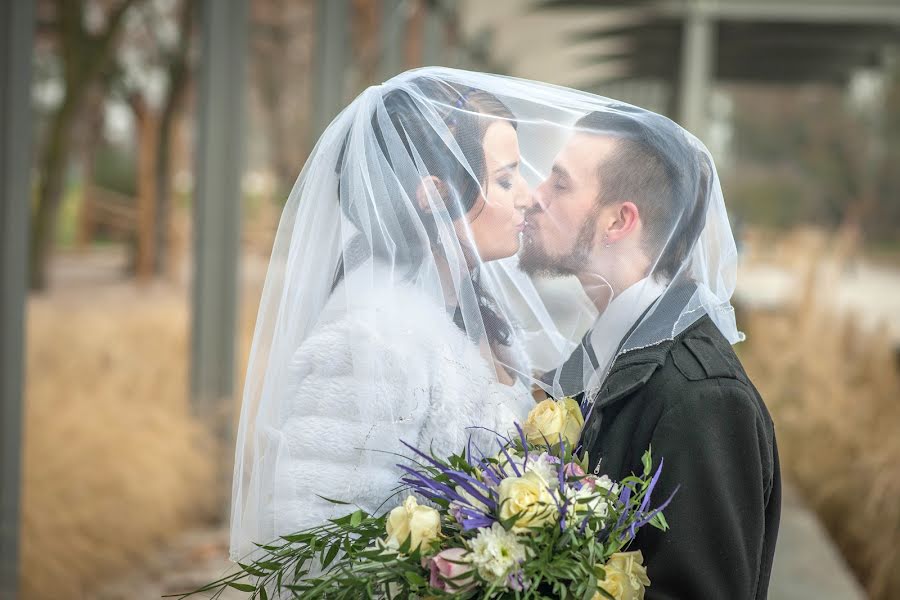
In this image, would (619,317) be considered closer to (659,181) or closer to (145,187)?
(659,181)

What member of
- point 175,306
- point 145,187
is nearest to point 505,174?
point 145,187

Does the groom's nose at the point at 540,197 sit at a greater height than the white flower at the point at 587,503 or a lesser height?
greater

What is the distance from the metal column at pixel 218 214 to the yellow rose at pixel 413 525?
11.5 ft

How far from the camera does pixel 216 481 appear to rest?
16.1 ft

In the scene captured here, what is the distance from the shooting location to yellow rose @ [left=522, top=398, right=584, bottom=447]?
1.77 meters

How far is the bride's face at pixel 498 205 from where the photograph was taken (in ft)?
6.30

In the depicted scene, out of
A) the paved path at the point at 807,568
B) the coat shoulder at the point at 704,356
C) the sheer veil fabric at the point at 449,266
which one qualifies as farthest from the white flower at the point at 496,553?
the paved path at the point at 807,568

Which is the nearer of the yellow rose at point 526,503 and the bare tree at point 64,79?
the yellow rose at point 526,503

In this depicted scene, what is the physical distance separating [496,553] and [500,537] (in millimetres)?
30

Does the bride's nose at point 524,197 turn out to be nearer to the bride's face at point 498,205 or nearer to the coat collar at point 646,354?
the bride's face at point 498,205

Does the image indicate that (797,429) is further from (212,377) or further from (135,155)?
(135,155)

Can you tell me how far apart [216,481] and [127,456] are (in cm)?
76

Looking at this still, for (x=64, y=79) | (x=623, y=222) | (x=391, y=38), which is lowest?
(x=623, y=222)

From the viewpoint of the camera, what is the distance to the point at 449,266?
1905 mm
